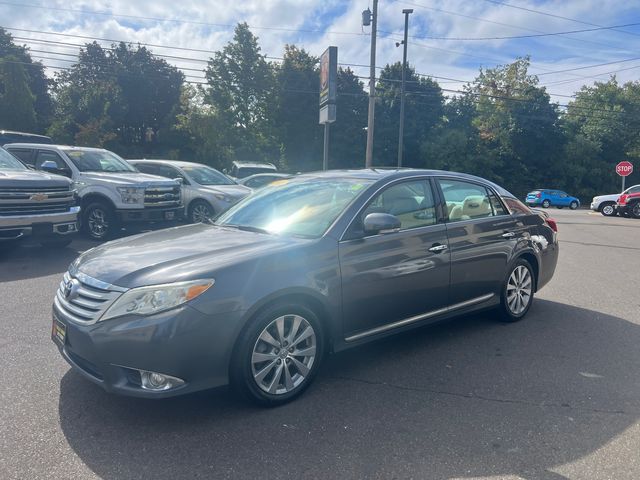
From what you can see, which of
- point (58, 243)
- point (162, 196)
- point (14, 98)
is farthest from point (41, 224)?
point (14, 98)

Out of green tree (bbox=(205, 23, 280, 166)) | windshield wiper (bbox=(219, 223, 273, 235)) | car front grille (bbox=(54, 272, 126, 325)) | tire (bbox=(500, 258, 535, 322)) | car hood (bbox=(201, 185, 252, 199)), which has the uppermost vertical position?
green tree (bbox=(205, 23, 280, 166))

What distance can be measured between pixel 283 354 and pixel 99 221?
27.6 ft

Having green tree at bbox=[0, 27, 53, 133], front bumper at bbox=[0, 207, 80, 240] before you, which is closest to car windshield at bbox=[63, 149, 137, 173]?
front bumper at bbox=[0, 207, 80, 240]

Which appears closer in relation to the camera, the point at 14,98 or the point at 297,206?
the point at 297,206

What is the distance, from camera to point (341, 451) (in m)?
3.05

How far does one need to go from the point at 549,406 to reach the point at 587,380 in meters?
0.69

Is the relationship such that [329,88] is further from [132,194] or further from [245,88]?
[245,88]

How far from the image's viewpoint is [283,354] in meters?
3.58

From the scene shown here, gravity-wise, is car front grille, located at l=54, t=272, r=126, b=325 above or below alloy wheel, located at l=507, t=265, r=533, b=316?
above

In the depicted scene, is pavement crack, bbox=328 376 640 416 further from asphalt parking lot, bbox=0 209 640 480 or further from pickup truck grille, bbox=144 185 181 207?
pickup truck grille, bbox=144 185 181 207

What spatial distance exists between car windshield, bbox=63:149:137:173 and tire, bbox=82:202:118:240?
1.00m

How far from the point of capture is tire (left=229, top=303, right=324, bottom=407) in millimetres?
3383

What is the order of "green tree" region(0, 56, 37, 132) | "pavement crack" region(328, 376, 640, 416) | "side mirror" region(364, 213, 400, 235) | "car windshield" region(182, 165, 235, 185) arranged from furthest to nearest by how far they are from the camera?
"green tree" region(0, 56, 37, 132) → "car windshield" region(182, 165, 235, 185) → "side mirror" region(364, 213, 400, 235) → "pavement crack" region(328, 376, 640, 416)

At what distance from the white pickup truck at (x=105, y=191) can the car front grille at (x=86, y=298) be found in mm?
7344
